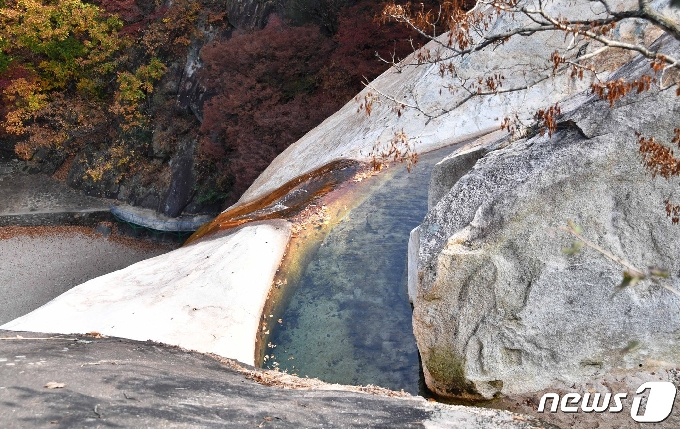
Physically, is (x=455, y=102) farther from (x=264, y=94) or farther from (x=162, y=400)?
(x=162, y=400)

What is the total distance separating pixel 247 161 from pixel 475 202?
11.2 m

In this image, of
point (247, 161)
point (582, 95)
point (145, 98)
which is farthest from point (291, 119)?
point (582, 95)

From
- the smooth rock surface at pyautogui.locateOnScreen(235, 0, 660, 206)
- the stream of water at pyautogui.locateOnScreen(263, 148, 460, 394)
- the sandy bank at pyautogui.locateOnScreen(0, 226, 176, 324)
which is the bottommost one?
the sandy bank at pyautogui.locateOnScreen(0, 226, 176, 324)

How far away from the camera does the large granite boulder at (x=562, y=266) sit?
5211mm

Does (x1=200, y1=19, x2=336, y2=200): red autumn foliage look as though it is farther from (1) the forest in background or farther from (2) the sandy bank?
(2) the sandy bank

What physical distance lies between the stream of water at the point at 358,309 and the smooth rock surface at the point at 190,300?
1.88 ft

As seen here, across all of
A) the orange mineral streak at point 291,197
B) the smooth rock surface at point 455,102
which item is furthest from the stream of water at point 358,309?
the smooth rock surface at point 455,102

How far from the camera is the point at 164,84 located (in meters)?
21.8

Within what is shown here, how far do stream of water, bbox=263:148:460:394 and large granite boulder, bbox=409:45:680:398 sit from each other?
1.45 meters

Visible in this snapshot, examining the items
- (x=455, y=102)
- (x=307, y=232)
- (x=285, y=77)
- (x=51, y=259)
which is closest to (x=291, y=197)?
(x=307, y=232)

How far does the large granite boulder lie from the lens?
5211mm
